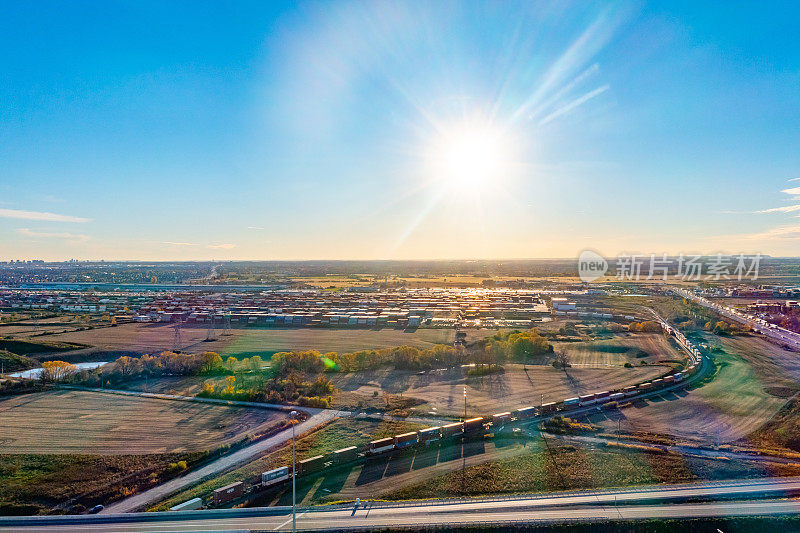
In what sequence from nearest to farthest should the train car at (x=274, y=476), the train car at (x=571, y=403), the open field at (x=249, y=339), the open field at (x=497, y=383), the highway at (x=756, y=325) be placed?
1. the train car at (x=274, y=476)
2. the train car at (x=571, y=403)
3. the open field at (x=497, y=383)
4. the open field at (x=249, y=339)
5. the highway at (x=756, y=325)

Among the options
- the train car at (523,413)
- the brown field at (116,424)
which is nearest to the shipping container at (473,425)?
the train car at (523,413)

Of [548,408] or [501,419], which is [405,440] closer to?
[501,419]

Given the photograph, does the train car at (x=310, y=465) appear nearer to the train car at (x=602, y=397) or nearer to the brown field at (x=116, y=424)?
the brown field at (x=116, y=424)

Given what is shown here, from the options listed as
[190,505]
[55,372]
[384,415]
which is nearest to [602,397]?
[384,415]

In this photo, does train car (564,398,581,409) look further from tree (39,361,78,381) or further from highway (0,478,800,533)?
tree (39,361,78,381)

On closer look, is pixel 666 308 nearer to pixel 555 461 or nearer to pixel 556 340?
pixel 556 340
